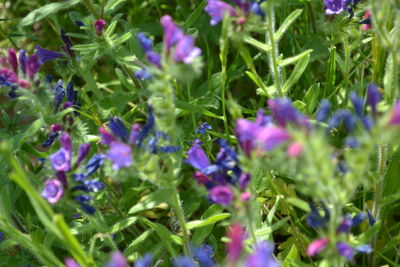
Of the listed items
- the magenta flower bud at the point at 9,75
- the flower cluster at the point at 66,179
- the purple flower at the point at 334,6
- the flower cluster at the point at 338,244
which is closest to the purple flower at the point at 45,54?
the magenta flower bud at the point at 9,75

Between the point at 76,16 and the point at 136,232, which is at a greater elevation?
the point at 76,16

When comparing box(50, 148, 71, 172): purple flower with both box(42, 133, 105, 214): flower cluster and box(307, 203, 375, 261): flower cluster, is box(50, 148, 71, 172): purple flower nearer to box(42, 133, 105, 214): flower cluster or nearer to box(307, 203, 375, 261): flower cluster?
box(42, 133, 105, 214): flower cluster

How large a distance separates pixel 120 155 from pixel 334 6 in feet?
Result: 5.97

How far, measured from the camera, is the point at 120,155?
2.23 m

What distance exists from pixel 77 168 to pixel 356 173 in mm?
1337

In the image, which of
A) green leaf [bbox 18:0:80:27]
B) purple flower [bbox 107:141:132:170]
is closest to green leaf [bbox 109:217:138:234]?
purple flower [bbox 107:141:132:170]

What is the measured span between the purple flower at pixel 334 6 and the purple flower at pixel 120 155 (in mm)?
1708

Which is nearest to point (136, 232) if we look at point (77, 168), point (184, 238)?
point (184, 238)

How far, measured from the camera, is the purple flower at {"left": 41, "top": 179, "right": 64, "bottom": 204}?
2.49 m

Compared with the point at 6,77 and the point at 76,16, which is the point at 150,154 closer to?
the point at 6,77

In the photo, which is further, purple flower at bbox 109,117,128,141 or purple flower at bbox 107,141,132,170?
purple flower at bbox 109,117,128,141

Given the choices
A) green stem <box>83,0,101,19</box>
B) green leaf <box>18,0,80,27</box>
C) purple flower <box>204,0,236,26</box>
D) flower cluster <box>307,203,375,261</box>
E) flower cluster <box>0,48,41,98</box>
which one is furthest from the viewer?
green stem <box>83,0,101,19</box>

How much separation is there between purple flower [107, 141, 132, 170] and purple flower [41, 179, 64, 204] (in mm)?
393

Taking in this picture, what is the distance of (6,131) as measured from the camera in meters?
3.81
